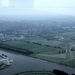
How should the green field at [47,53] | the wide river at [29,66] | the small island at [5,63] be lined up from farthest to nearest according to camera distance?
the green field at [47,53]
the small island at [5,63]
the wide river at [29,66]

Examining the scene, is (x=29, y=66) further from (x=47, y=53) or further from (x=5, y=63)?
(x=47, y=53)

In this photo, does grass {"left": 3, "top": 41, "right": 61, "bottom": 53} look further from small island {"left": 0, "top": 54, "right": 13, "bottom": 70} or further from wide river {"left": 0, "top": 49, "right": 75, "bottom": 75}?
small island {"left": 0, "top": 54, "right": 13, "bottom": 70}

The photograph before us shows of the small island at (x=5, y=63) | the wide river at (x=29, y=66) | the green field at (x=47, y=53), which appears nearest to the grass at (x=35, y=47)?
the green field at (x=47, y=53)

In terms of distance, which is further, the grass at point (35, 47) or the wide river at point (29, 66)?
the grass at point (35, 47)

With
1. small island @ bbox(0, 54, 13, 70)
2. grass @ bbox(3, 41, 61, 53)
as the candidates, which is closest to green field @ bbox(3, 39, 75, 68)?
grass @ bbox(3, 41, 61, 53)

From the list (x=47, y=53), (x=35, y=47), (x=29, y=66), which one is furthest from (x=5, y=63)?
(x=35, y=47)

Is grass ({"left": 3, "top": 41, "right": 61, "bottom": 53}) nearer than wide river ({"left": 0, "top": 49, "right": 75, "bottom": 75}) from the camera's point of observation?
No

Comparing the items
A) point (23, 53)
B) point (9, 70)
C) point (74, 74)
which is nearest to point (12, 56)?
point (23, 53)

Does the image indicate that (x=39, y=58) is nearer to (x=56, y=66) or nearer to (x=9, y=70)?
(x=56, y=66)

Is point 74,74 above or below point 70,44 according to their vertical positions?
below

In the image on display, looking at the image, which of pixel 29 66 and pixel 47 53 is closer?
pixel 29 66

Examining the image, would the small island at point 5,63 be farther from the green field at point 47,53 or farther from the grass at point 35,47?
the grass at point 35,47
